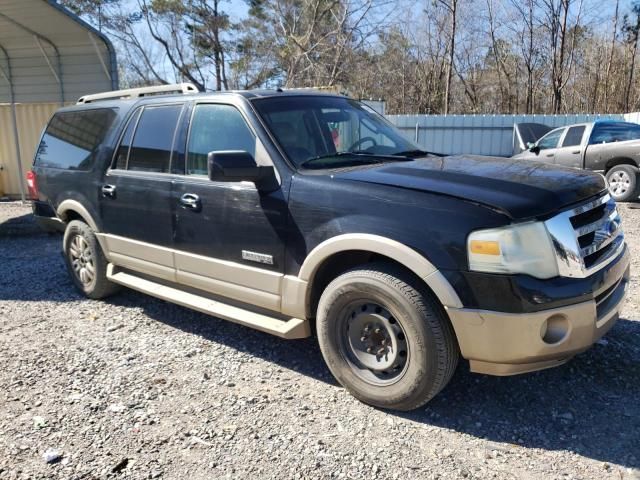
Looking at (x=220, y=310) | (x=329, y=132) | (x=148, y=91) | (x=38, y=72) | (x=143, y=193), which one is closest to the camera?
(x=220, y=310)

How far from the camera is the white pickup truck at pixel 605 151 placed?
35.0ft

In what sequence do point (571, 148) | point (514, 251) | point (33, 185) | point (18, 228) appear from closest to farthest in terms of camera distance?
point (514, 251)
point (33, 185)
point (18, 228)
point (571, 148)

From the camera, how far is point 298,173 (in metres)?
3.49

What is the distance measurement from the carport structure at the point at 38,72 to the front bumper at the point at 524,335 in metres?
10.7

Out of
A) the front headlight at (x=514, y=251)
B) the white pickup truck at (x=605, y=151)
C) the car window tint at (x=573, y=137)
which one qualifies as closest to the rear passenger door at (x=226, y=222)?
the front headlight at (x=514, y=251)

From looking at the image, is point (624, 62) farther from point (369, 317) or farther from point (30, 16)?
point (369, 317)

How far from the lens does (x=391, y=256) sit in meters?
3.00

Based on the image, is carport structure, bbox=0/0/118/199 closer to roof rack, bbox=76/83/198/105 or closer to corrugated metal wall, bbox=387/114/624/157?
roof rack, bbox=76/83/198/105

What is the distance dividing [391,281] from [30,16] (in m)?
10.7

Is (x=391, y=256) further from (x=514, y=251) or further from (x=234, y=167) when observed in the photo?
(x=234, y=167)

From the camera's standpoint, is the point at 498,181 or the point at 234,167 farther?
the point at 234,167

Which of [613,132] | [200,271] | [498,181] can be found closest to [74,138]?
[200,271]

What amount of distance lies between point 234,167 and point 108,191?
6.50 feet

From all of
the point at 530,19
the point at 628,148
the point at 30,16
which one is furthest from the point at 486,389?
the point at 530,19
